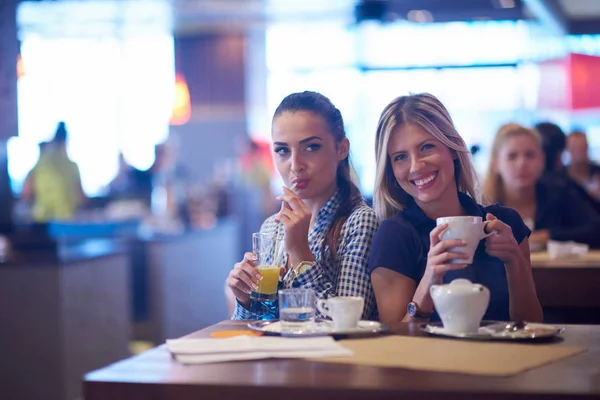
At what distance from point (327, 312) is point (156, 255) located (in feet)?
16.0

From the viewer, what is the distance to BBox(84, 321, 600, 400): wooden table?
4.16 ft

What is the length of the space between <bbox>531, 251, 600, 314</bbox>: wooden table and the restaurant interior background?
1.15 metres

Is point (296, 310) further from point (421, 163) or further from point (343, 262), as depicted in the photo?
point (421, 163)

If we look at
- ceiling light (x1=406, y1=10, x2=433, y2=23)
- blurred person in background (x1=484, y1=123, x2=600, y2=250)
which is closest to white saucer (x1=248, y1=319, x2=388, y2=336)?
blurred person in background (x1=484, y1=123, x2=600, y2=250)

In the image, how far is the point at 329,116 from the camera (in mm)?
2359

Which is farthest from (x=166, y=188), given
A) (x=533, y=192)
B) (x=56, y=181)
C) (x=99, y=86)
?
(x=99, y=86)

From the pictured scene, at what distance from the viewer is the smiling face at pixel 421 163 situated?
7.08 feet

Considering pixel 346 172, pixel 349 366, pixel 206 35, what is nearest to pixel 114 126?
pixel 206 35

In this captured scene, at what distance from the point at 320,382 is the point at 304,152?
40.9 inches

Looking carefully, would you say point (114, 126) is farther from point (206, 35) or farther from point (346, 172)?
point (346, 172)

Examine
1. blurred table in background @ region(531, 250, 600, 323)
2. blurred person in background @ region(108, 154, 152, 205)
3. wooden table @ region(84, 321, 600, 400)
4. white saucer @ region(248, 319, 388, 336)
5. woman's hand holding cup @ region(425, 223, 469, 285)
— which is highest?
blurred person in background @ region(108, 154, 152, 205)

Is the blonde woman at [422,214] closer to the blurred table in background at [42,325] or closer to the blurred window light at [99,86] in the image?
the blurred table in background at [42,325]

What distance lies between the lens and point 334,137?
237 cm

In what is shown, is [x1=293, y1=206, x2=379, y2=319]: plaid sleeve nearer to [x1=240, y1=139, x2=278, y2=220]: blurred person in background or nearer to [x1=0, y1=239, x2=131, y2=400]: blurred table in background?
[x1=0, y1=239, x2=131, y2=400]: blurred table in background
